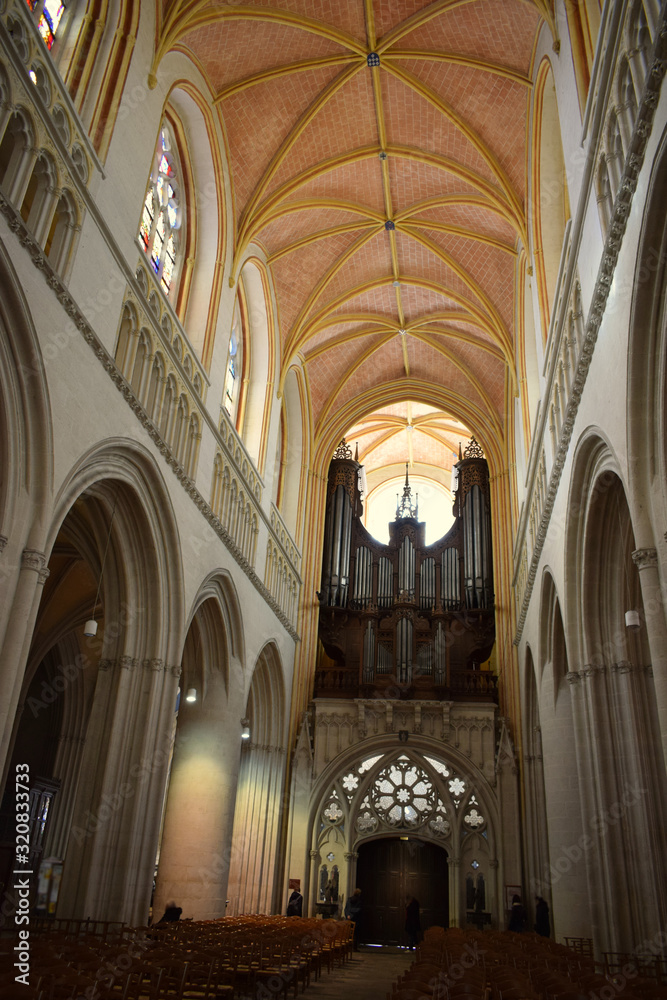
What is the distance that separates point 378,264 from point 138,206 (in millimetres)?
9896

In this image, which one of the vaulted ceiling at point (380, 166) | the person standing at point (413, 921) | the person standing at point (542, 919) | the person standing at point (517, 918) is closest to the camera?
the vaulted ceiling at point (380, 166)

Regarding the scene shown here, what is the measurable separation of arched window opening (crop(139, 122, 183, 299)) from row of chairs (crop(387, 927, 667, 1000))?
1058 cm

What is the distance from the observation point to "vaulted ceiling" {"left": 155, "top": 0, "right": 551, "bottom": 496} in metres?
14.4

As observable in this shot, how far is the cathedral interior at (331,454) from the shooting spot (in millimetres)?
8609

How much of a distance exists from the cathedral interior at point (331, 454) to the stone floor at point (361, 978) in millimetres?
2704

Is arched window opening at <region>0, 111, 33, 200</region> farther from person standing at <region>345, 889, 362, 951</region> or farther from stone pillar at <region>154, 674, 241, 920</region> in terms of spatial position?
person standing at <region>345, 889, 362, 951</region>

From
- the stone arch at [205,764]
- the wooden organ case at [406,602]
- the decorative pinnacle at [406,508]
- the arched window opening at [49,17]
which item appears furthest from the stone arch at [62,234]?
the decorative pinnacle at [406,508]

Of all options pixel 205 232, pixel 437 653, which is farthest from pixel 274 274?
pixel 437 653

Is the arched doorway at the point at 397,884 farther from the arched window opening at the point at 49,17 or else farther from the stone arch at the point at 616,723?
the arched window opening at the point at 49,17

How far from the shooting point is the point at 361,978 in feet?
36.6

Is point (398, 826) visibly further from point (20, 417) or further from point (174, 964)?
point (20, 417)

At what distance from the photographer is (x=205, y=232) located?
15.5m

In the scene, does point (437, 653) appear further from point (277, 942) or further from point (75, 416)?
point (75, 416)

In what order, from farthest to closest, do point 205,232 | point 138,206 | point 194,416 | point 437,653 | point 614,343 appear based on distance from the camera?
point 437,653 → point 205,232 → point 194,416 → point 138,206 → point 614,343
